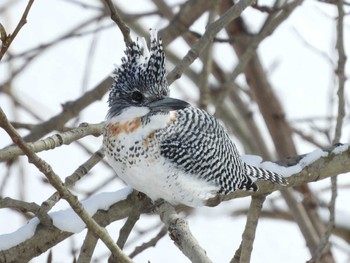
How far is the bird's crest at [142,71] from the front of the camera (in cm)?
308

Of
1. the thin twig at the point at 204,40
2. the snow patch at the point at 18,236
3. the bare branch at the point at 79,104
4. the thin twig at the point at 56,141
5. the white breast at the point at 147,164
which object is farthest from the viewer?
the bare branch at the point at 79,104

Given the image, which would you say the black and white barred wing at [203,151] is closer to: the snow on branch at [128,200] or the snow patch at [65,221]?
the snow on branch at [128,200]

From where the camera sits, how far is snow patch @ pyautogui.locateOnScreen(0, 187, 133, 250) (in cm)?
276

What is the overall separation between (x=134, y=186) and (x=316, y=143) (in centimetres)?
220

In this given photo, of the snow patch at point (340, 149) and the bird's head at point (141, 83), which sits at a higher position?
the snow patch at point (340, 149)

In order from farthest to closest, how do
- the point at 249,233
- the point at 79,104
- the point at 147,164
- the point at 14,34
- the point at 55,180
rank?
the point at 79,104
the point at 147,164
the point at 249,233
the point at 55,180
the point at 14,34

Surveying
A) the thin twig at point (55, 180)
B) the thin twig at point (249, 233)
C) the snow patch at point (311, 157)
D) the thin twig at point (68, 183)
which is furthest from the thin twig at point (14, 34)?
the snow patch at point (311, 157)

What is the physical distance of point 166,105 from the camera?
2.95 meters

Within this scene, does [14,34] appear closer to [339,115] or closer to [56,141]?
[56,141]

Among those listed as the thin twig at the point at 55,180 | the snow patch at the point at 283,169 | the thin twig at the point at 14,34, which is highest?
the snow patch at the point at 283,169

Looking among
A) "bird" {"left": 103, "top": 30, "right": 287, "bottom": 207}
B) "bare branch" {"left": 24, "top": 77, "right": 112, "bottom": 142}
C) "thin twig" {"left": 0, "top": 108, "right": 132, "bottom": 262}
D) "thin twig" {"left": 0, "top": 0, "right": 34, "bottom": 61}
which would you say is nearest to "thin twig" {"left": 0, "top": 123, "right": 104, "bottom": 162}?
"bird" {"left": 103, "top": 30, "right": 287, "bottom": 207}

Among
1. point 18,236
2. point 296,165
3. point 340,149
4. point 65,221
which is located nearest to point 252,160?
point 296,165

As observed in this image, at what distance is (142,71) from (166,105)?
0.23 meters

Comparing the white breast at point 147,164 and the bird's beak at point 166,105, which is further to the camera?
the white breast at point 147,164
